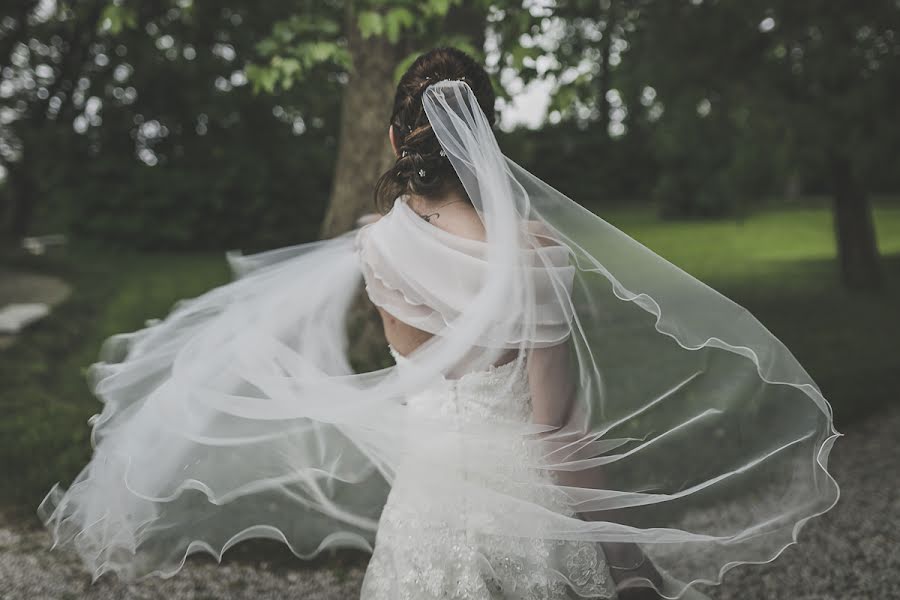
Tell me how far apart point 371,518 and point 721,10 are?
27.7ft

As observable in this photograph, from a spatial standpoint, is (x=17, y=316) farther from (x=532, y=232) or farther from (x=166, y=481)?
(x=532, y=232)

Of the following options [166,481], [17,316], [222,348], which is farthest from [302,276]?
[17,316]

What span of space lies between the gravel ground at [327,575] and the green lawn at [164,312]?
0.76 metres

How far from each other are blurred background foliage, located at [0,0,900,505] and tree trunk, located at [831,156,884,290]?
0.03 m

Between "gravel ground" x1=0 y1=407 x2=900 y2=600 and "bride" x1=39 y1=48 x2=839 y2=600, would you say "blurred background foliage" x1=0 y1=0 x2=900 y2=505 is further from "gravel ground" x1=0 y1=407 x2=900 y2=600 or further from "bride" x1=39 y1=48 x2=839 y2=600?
"bride" x1=39 y1=48 x2=839 y2=600

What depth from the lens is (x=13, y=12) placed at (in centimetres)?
1363

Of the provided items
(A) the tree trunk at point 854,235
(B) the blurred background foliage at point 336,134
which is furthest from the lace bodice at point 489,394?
(A) the tree trunk at point 854,235

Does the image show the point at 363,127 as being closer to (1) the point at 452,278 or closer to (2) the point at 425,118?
(2) the point at 425,118

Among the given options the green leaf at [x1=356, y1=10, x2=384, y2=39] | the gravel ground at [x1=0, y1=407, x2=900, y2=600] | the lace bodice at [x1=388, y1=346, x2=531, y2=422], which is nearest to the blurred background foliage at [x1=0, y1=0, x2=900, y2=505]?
the green leaf at [x1=356, y1=10, x2=384, y2=39]

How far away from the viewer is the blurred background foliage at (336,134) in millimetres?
5131

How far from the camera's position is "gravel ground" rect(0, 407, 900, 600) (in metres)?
3.59

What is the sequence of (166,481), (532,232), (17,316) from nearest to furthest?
(532,232) < (166,481) < (17,316)

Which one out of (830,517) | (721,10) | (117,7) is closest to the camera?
(830,517)

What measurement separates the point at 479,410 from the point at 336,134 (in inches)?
555
